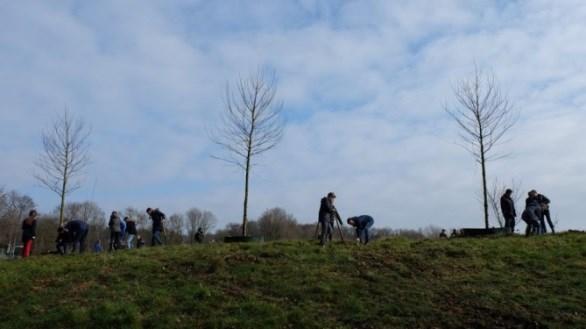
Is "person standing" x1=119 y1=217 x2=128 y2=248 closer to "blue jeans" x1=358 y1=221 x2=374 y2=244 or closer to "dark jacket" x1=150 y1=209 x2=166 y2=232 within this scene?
"dark jacket" x1=150 y1=209 x2=166 y2=232

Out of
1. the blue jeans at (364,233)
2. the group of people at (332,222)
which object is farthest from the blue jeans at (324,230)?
the blue jeans at (364,233)

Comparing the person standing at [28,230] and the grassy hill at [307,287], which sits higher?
the person standing at [28,230]

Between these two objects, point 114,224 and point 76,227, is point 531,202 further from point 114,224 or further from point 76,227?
point 76,227

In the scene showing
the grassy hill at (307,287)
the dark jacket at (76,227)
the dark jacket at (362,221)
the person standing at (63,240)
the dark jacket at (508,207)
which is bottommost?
the grassy hill at (307,287)

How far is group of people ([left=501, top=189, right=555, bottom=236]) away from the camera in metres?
19.7

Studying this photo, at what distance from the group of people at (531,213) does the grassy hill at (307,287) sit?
2629mm

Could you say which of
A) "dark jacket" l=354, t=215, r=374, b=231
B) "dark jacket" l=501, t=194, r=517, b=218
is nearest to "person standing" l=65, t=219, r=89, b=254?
"dark jacket" l=354, t=215, r=374, b=231

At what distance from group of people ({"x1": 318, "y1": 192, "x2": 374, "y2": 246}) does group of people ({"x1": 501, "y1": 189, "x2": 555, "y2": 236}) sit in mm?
5710

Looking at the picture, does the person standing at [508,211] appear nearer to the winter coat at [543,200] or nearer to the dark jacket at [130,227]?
the winter coat at [543,200]

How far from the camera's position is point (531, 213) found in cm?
1966

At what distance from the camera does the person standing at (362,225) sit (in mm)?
18328

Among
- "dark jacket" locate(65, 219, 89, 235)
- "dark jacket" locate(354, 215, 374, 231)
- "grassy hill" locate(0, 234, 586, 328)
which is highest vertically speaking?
"dark jacket" locate(354, 215, 374, 231)

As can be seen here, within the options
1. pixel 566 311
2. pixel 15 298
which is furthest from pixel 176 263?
pixel 566 311

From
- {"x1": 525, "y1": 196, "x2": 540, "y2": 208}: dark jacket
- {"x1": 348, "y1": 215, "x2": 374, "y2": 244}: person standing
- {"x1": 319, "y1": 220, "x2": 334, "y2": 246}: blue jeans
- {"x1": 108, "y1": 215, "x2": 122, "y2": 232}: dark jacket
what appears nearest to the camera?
{"x1": 319, "y1": 220, "x2": 334, "y2": 246}: blue jeans
